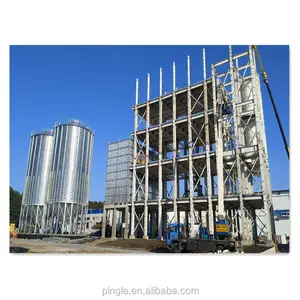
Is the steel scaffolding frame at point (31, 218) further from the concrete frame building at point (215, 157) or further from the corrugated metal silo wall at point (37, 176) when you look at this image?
the concrete frame building at point (215, 157)

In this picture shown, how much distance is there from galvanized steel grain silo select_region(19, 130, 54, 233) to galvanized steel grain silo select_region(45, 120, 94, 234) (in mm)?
1579

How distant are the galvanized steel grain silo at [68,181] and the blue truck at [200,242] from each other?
2601 cm

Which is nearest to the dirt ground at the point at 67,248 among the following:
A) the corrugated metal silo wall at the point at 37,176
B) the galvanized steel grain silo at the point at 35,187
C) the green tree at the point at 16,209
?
the galvanized steel grain silo at the point at 35,187

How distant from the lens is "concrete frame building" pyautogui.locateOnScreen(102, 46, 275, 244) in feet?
85.6

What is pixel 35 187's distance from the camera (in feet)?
145

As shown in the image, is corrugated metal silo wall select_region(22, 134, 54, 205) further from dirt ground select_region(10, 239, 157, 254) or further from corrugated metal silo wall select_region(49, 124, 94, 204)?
dirt ground select_region(10, 239, 157, 254)

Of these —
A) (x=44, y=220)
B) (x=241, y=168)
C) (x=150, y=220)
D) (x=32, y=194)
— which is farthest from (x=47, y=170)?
(x=241, y=168)


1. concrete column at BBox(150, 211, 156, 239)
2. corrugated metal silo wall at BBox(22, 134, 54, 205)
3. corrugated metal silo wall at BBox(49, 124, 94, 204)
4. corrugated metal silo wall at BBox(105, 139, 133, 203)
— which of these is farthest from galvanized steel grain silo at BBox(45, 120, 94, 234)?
concrete column at BBox(150, 211, 156, 239)

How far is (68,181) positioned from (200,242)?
2907cm

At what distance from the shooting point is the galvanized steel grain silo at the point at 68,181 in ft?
140

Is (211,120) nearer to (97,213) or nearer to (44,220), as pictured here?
(44,220)

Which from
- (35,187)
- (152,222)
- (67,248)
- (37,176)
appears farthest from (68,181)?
(67,248)

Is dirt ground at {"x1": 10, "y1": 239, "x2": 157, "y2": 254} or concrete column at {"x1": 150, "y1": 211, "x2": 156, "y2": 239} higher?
concrete column at {"x1": 150, "y1": 211, "x2": 156, "y2": 239}

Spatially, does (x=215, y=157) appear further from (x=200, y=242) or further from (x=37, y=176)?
(x=37, y=176)
